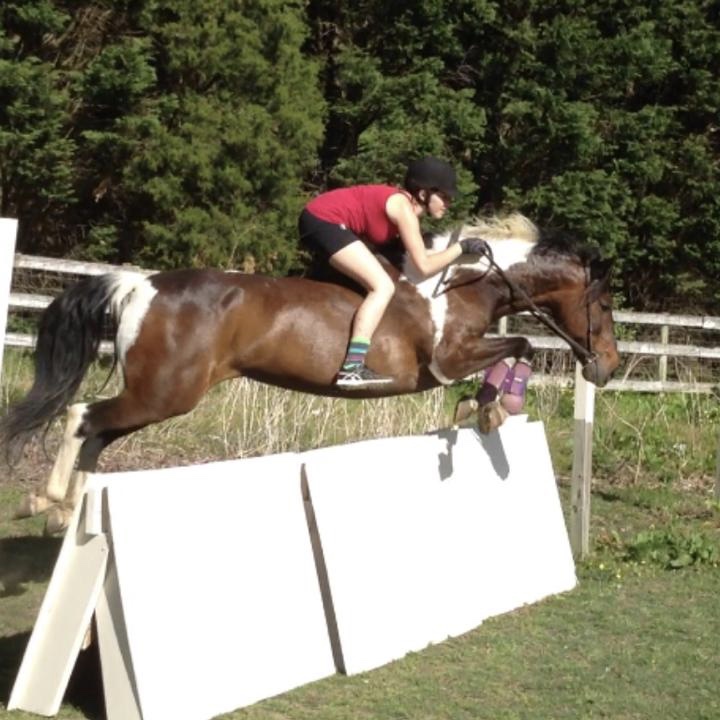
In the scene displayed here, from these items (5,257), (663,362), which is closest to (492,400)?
(5,257)

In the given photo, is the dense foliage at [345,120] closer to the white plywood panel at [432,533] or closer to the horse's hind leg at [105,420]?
the white plywood panel at [432,533]

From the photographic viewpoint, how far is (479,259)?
322 inches

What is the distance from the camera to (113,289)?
7402 millimetres

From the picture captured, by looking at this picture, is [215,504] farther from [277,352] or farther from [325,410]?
[325,410]

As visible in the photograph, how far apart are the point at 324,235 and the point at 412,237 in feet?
1.55

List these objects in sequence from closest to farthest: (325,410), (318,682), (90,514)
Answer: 1. (90,514)
2. (318,682)
3. (325,410)

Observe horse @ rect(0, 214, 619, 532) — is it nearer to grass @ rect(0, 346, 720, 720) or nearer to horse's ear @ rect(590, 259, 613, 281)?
horse's ear @ rect(590, 259, 613, 281)

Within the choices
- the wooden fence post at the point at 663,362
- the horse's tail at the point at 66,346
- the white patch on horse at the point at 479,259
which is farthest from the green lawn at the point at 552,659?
the wooden fence post at the point at 663,362

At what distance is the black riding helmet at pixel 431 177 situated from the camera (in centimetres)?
780

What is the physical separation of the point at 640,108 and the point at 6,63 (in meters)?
10.3

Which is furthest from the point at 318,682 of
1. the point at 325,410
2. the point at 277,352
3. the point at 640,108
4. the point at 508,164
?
the point at 640,108

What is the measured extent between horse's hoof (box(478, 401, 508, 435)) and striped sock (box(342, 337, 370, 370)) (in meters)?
0.71

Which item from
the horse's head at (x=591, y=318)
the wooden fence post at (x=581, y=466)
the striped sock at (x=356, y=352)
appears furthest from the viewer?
the wooden fence post at (x=581, y=466)

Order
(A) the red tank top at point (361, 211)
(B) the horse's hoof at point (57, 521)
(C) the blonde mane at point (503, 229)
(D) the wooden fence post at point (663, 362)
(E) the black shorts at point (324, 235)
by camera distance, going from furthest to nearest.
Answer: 1. (D) the wooden fence post at point (663, 362)
2. (C) the blonde mane at point (503, 229)
3. (A) the red tank top at point (361, 211)
4. (E) the black shorts at point (324, 235)
5. (B) the horse's hoof at point (57, 521)
